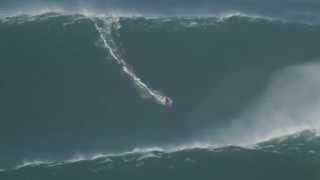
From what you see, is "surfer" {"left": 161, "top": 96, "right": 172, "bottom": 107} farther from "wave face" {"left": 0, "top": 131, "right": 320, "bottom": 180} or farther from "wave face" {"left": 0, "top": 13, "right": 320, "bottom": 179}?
"wave face" {"left": 0, "top": 131, "right": 320, "bottom": 180}

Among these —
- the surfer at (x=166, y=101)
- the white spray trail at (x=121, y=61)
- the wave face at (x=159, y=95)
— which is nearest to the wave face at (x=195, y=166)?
the wave face at (x=159, y=95)

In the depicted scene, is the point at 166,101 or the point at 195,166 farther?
the point at 166,101

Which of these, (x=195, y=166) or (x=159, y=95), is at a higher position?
(x=159, y=95)

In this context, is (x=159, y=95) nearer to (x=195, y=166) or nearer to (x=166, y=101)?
(x=166, y=101)

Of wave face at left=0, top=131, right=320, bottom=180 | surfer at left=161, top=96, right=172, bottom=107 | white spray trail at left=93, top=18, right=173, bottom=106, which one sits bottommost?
wave face at left=0, top=131, right=320, bottom=180

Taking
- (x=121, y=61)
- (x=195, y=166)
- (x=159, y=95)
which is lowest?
(x=195, y=166)

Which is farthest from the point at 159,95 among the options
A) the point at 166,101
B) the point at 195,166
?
the point at 195,166

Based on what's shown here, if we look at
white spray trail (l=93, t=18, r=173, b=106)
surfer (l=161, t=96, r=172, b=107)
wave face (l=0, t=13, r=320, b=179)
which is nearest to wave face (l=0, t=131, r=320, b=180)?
wave face (l=0, t=13, r=320, b=179)
